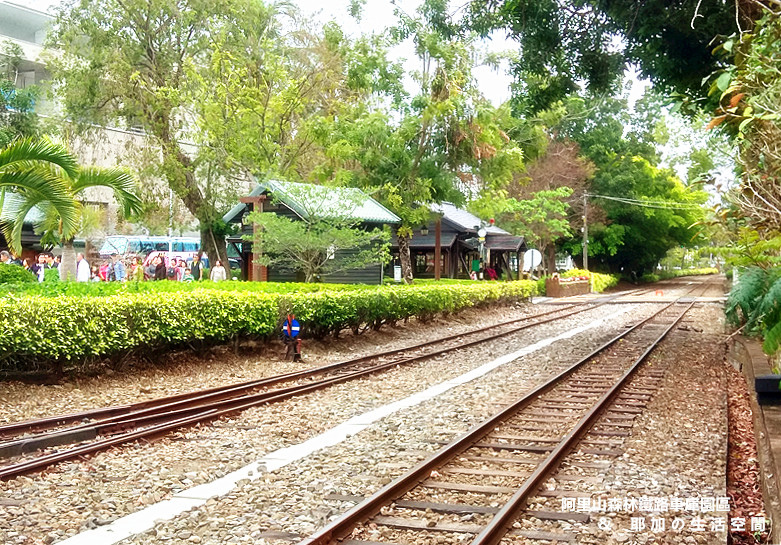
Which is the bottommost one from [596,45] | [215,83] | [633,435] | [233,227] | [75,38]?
[633,435]

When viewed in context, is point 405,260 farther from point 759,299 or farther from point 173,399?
point 173,399

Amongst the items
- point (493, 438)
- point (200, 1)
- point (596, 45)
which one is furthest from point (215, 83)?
point (493, 438)

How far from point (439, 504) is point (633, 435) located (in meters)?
3.56

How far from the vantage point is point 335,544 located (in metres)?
5.46

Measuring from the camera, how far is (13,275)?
624 inches

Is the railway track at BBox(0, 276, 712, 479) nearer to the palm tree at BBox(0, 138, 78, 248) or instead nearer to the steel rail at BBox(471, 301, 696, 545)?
the steel rail at BBox(471, 301, 696, 545)

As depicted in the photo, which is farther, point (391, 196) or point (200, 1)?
point (200, 1)

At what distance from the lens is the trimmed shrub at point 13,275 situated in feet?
50.8

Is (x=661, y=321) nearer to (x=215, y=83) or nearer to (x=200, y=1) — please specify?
(x=215, y=83)

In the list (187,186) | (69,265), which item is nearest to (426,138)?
(187,186)

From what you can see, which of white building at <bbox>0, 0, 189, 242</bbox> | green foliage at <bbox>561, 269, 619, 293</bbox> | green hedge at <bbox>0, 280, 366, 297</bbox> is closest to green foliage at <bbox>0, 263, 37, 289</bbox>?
green hedge at <bbox>0, 280, 366, 297</bbox>

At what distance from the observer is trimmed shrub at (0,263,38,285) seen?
609 inches

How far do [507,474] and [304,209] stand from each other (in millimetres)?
14981

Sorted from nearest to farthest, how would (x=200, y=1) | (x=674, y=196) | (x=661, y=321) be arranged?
(x=661, y=321)
(x=200, y=1)
(x=674, y=196)
